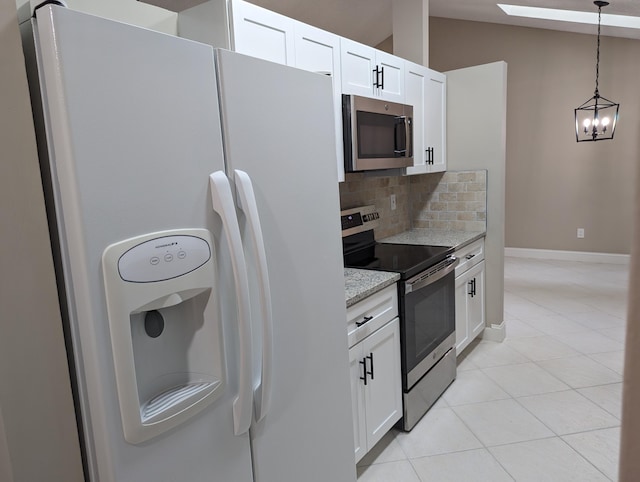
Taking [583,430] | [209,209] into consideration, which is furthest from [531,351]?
[209,209]

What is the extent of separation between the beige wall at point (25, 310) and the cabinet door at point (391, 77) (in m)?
2.01

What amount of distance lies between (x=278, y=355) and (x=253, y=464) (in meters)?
0.31

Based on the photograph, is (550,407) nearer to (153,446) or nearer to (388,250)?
(388,250)

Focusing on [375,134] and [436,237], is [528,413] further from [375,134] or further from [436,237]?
[375,134]

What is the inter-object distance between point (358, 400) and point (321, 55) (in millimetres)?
1596

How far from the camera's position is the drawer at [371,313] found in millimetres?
1966

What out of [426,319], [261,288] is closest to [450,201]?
[426,319]

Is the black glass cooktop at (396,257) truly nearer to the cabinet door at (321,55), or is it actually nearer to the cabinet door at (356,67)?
the cabinet door at (321,55)

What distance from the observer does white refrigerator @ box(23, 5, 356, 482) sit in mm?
897

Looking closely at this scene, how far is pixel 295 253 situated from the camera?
141 centimetres

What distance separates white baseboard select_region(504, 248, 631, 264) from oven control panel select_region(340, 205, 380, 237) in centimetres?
421

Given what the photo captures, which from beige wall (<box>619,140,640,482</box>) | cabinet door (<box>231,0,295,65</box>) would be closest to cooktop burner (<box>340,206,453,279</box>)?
cabinet door (<box>231,0,295,65</box>)

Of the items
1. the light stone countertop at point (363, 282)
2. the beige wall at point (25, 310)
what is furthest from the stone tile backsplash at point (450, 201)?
the beige wall at point (25, 310)

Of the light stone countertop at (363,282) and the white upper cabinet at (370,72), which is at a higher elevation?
the white upper cabinet at (370,72)
